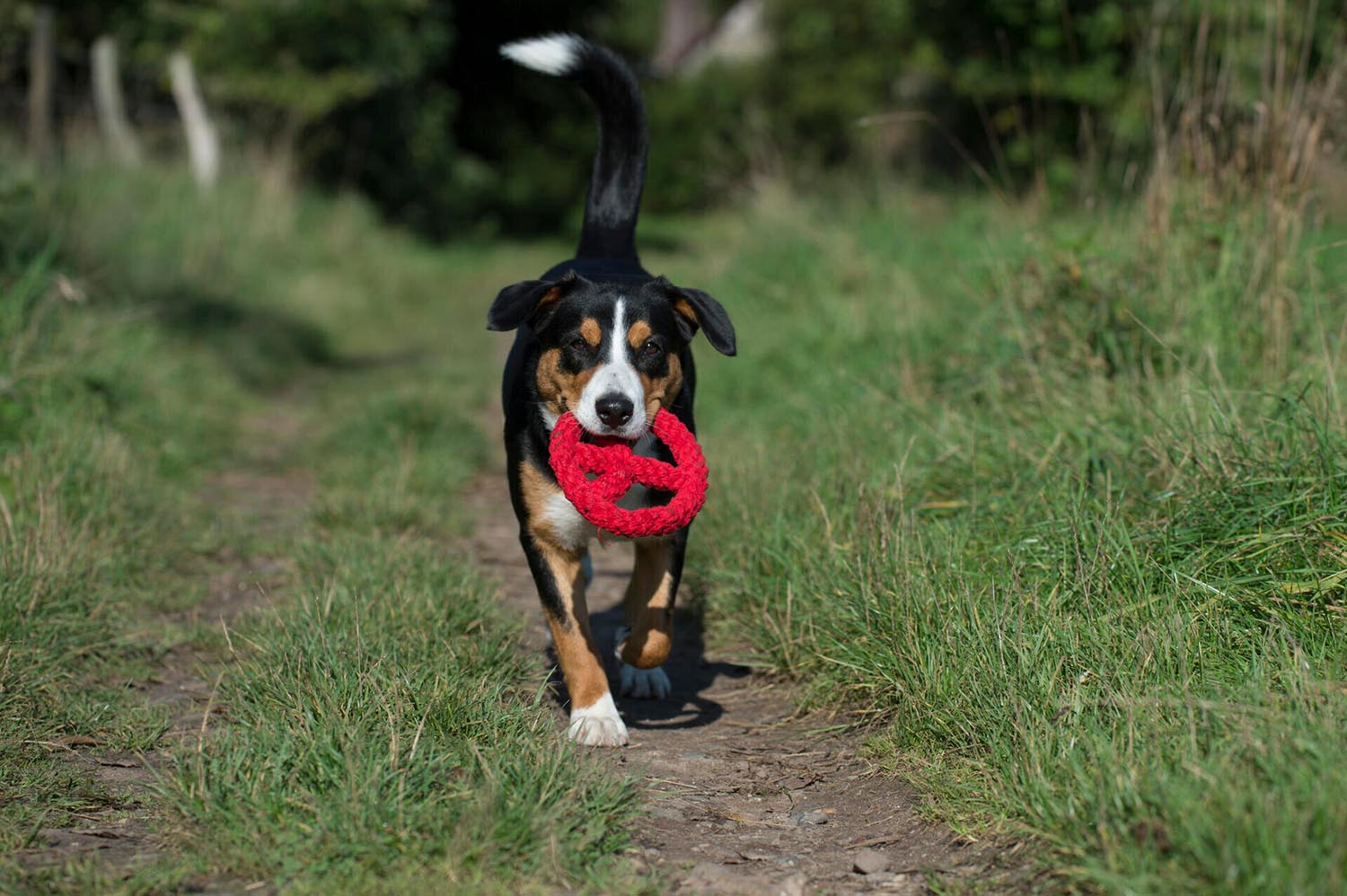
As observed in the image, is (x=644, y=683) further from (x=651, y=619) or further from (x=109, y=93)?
(x=109, y=93)

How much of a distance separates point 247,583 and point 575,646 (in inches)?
63.9

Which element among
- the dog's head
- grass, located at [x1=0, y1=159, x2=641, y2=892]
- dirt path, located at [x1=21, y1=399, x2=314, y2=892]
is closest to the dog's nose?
the dog's head

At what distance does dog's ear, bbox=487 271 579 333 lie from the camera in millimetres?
3654

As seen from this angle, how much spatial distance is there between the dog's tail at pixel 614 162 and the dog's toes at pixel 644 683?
1753 mm

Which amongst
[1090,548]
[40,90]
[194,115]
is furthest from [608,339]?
[194,115]

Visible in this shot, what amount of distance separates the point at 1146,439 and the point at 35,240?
6079 millimetres

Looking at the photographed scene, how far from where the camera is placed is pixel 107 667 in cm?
380

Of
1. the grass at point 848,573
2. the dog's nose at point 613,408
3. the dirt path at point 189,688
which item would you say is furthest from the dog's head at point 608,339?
the dirt path at point 189,688

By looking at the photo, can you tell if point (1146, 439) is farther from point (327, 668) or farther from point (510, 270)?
point (510, 270)

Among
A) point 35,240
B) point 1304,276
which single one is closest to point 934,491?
point 1304,276

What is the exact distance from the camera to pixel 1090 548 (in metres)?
3.54

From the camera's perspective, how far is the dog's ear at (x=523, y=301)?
12.0 feet

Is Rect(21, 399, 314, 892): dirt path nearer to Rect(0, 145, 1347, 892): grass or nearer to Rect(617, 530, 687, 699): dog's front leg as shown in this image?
Rect(0, 145, 1347, 892): grass

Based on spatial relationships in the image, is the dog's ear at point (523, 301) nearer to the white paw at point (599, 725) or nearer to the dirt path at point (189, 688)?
the dirt path at point (189, 688)
